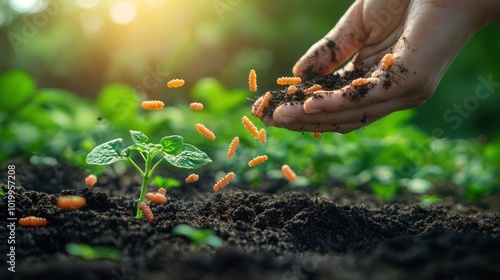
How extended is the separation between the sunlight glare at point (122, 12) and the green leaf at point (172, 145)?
22.6ft

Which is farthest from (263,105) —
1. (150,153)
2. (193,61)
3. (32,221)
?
(193,61)

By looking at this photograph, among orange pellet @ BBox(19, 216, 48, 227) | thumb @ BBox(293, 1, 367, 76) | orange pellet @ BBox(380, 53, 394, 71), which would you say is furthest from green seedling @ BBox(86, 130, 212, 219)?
thumb @ BBox(293, 1, 367, 76)

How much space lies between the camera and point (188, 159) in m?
2.84

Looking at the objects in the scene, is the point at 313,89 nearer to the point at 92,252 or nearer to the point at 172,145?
the point at 172,145

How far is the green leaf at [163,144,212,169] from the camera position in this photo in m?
2.81

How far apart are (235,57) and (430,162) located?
4608mm

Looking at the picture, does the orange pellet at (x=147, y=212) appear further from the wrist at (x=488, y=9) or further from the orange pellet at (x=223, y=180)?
the wrist at (x=488, y=9)

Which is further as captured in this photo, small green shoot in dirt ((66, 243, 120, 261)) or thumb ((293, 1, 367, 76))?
thumb ((293, 1, 367, 76))

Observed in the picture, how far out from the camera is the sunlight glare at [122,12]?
927cm

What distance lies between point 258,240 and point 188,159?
591 mm

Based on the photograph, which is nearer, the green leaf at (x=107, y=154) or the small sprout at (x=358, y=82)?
the green leaf at (x=107, y=154)

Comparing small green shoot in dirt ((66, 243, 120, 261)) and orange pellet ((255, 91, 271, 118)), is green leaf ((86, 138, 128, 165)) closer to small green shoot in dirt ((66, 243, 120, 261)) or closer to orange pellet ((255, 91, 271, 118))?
small green shoot in dirt ((66, 243, 120, 261))

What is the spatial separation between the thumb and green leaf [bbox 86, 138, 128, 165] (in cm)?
156

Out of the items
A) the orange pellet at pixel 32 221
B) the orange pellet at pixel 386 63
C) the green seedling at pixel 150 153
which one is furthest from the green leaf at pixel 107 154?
the orange pellet at pixel 386 63
